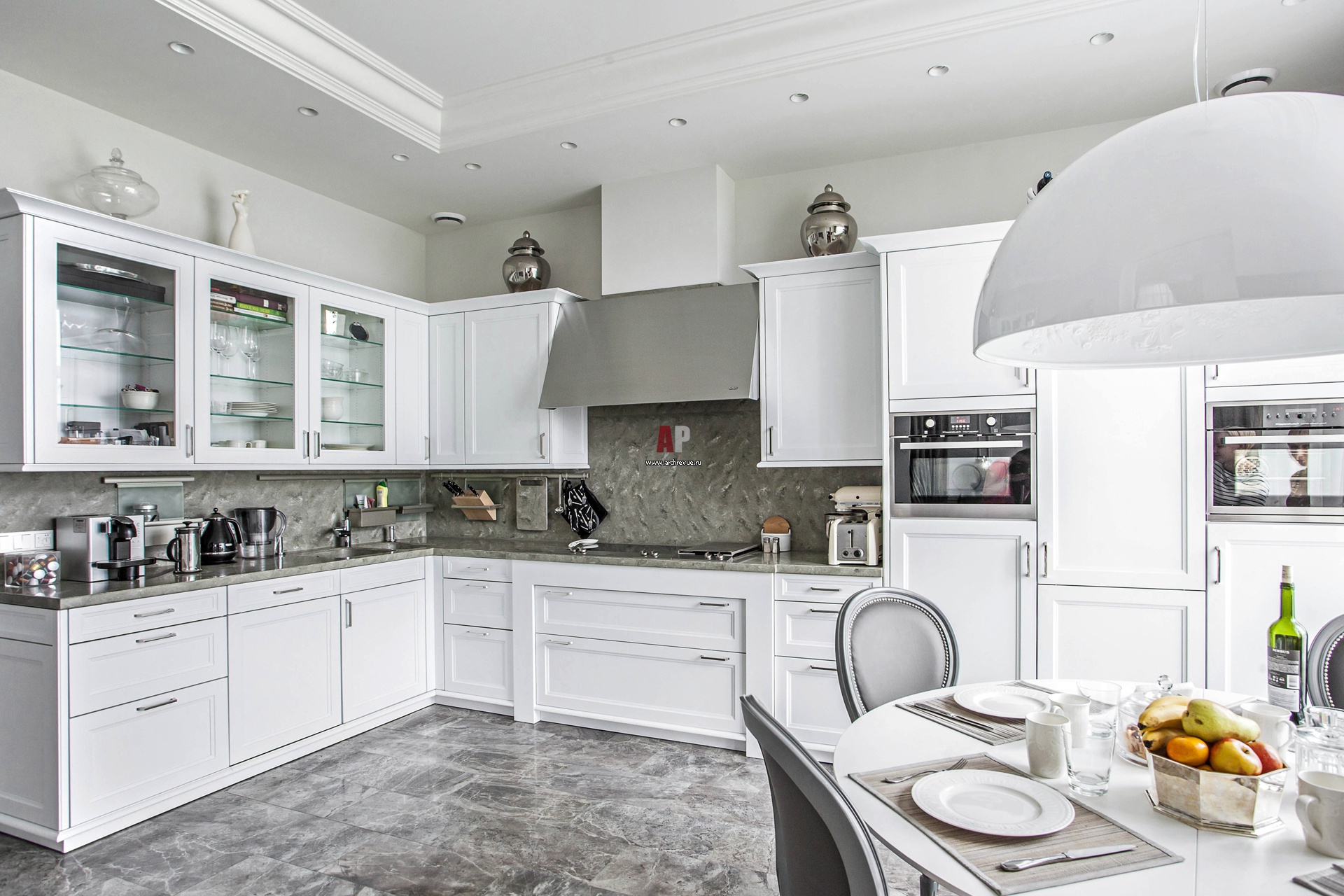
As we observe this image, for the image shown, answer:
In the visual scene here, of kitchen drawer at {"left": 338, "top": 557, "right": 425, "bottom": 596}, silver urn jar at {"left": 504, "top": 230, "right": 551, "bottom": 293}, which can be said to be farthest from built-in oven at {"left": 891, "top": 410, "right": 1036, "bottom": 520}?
kitchen drawer at {"left": 338, "top": 557, "right": 425, "bottom": 596}

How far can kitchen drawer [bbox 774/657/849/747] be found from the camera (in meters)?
3.24

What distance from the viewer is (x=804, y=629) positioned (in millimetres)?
3297

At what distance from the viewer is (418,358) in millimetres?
4438

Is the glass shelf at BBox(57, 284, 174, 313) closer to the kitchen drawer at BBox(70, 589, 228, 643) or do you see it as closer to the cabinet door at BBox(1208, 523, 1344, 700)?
the kitchen drawer at BBox(70, 589, 228, 643)

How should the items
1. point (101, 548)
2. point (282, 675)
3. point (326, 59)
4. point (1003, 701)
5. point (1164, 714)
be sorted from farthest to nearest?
point (282, 675), point (326, 59), point (101, 548), point (1003, 701), point (1164, 714)

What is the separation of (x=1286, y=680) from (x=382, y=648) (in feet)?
11.6

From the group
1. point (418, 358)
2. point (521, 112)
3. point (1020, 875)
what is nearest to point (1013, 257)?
point (1020, 875)

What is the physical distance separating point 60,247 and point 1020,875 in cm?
345

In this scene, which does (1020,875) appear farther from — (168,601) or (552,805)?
(168,601)

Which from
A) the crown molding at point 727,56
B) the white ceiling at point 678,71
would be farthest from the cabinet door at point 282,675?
the crown molding at point 727,56

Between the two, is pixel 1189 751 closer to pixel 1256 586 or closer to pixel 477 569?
pixel 1256 586

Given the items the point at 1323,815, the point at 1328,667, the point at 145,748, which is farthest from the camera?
the point at 145,748

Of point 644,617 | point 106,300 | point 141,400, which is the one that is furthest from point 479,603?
point 106,300

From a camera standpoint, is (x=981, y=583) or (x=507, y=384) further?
(x=507, y=384)
